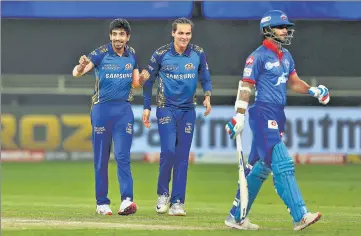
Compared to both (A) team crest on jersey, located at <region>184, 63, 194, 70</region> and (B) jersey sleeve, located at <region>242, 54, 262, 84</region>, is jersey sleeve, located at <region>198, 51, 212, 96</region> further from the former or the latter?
(B) jersey sleeve, located at <region>242, 54, 262, 84</region>

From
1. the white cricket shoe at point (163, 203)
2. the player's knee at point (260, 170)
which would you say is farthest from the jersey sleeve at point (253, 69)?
the white cricket shoe at point (163, 203)

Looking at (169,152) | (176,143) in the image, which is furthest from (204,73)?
(169,152)

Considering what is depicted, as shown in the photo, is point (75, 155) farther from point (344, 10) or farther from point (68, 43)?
point (344, 10)

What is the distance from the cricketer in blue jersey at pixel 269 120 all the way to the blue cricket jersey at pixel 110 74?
2.03 metres

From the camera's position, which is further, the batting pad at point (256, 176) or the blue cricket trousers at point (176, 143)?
the blue cricket trousers at point (176, 143)

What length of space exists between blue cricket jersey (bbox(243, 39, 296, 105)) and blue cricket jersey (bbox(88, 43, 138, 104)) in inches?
80.4

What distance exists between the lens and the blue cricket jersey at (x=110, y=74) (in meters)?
12.6

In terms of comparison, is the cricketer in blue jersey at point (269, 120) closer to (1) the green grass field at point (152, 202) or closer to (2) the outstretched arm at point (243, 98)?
(2) the outstretched arm at point (243, 98)

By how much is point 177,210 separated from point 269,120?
212 centimetres

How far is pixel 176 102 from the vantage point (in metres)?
12.8

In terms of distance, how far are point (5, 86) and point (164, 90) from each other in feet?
42.0

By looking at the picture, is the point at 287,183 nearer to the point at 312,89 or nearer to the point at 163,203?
the point at 312,89

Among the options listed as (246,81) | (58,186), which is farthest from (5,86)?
(246,81)

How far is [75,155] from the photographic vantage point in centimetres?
2266
